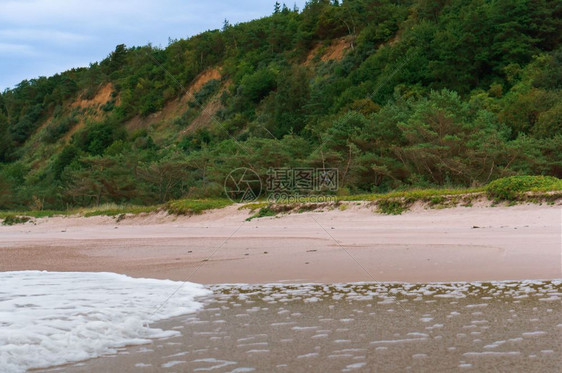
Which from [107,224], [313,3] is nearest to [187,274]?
[107,224]

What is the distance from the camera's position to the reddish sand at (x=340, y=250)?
7176 mm

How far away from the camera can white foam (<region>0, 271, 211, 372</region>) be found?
3953 mm

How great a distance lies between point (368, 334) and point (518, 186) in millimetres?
10744

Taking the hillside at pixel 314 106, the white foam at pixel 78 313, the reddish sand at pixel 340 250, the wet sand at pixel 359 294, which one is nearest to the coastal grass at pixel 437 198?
the reddish sand at pixel 340 250

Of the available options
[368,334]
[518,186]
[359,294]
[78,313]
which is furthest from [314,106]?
[368,334]

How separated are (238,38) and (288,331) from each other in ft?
248

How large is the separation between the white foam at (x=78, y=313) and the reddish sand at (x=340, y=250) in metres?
0.99

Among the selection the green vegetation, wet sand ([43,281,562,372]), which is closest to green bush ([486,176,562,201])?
the green vegetation

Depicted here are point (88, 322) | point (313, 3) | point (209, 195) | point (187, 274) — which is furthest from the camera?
point (313, 3)

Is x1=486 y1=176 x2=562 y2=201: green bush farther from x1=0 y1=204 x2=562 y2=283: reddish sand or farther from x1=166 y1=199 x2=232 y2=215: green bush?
x1=166 y1=199 x2=232 y2=215: green bush

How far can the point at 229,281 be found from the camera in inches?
283

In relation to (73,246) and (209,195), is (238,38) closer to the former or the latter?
(209,195)

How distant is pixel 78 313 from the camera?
5.15 m

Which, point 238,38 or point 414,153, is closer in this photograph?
point 414,153
